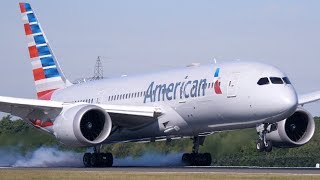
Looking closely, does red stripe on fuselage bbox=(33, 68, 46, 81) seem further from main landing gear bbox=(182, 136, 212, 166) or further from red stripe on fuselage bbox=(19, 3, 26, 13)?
main landing gear bbox=(182, 136, 212, 166)

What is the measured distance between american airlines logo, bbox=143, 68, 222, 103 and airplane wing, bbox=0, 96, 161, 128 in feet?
2.88

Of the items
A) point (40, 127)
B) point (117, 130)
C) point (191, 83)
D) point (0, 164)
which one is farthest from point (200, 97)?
point (0, 164)

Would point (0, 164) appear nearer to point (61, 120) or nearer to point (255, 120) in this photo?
point (61, 120)

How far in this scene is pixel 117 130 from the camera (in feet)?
163

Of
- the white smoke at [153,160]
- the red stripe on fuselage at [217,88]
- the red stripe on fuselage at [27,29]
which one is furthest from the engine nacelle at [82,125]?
the red stripe on fuselage at [27,29]

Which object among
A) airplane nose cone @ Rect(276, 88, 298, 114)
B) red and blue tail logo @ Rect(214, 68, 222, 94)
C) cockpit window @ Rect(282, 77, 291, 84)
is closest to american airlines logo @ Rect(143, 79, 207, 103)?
red and blue tail logo @ Rect(214, 68, 222, 94)

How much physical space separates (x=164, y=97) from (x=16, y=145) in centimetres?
1177

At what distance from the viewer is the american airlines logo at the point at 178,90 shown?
150ft

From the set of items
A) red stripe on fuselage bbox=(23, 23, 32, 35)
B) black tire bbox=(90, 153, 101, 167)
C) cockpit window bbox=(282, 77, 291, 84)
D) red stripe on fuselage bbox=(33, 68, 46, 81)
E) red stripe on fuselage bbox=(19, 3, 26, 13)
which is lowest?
black tire bbox=(90, 153, 101, 167)

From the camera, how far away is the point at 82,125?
45.8m

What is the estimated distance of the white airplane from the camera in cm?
4359

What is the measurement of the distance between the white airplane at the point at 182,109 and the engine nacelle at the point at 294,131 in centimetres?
5

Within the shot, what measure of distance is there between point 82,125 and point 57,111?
8.15ft

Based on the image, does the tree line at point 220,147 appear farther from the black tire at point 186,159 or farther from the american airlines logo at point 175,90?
the american airlines logo at point 175,90
